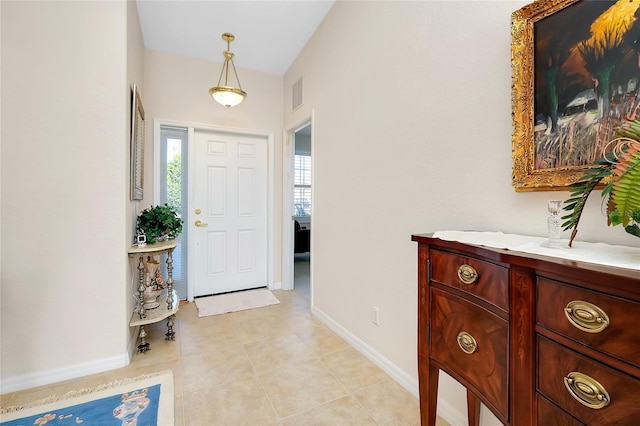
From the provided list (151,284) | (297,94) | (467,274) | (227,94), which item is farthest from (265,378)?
(297,94)

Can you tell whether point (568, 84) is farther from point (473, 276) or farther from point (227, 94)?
point (227, 94)

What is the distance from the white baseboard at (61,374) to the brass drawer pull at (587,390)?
8.34 feet

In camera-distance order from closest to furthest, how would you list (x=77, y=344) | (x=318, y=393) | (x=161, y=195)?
1. (x=318, y=393)
2. (x=77, y=344)
3. (x=161, y=195)

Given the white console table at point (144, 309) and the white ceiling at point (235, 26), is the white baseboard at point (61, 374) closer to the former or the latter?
the white console table at point (144, 309)

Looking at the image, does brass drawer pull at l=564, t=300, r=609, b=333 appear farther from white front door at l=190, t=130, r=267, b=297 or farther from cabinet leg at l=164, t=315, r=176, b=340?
white front door at l=190, t=130, r=267, b=297

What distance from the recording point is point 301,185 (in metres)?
6.59

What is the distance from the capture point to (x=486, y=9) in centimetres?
135

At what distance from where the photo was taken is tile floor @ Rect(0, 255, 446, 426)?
1.62m

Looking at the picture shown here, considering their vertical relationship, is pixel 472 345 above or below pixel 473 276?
below

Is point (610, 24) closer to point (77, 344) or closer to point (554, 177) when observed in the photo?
point (554, 177)

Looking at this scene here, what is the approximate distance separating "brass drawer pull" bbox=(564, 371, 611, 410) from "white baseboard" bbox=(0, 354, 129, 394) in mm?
2541

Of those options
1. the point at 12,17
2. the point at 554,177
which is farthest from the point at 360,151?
the point at 12,17

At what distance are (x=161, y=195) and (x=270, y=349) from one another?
7.21 ft

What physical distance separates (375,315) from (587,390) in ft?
5.02
